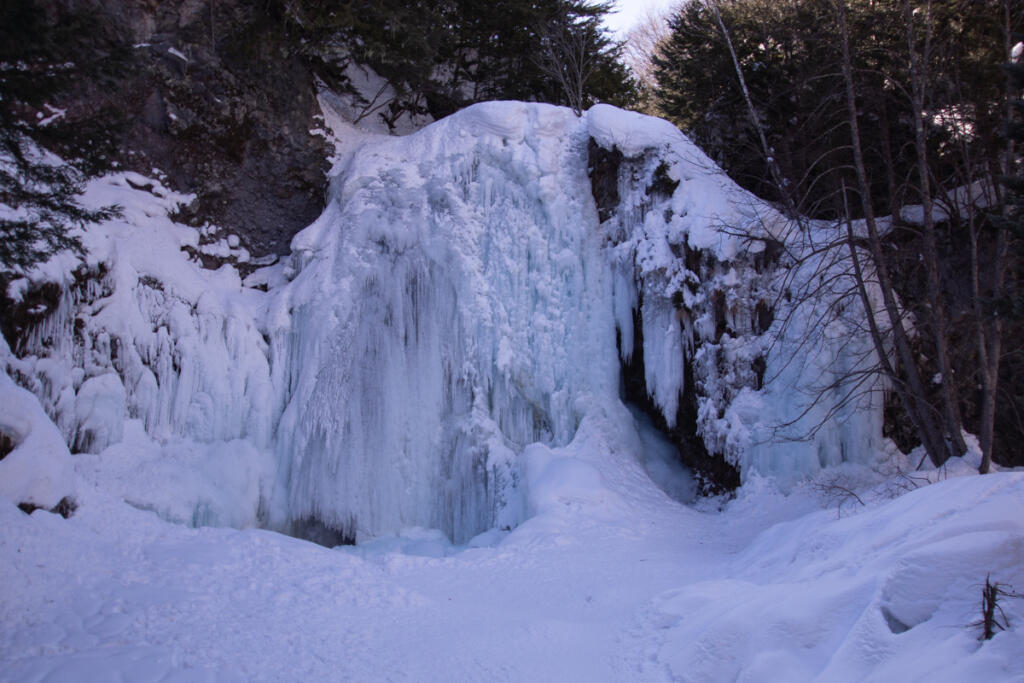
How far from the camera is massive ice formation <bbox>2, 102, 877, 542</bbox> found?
884cm

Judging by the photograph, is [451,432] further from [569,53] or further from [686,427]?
[569,53]

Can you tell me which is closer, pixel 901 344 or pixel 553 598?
pixel 553 598

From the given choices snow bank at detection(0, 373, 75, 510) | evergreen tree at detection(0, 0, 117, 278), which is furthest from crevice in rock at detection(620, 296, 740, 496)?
snow bank at detection(0, 373, 75, 510)

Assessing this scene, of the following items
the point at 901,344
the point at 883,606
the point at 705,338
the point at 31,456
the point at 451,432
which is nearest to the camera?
the point at 883,606

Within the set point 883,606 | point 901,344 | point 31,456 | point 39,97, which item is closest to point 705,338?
point 901,344

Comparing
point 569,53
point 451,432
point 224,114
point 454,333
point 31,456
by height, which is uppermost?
point 569,53

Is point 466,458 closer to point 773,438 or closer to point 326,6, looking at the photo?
point 773,438

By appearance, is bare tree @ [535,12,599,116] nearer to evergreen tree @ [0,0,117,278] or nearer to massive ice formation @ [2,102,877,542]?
massive ice formation @ [2,102,877,542]

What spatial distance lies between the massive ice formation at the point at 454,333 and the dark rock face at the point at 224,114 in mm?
1045

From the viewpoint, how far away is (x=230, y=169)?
11398 mm

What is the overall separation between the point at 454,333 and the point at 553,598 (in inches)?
180

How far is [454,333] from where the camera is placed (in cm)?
984

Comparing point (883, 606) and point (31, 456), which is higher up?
point (31, 456)

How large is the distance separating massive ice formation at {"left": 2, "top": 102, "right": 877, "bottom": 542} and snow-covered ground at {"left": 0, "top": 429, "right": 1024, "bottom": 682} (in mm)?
1467
